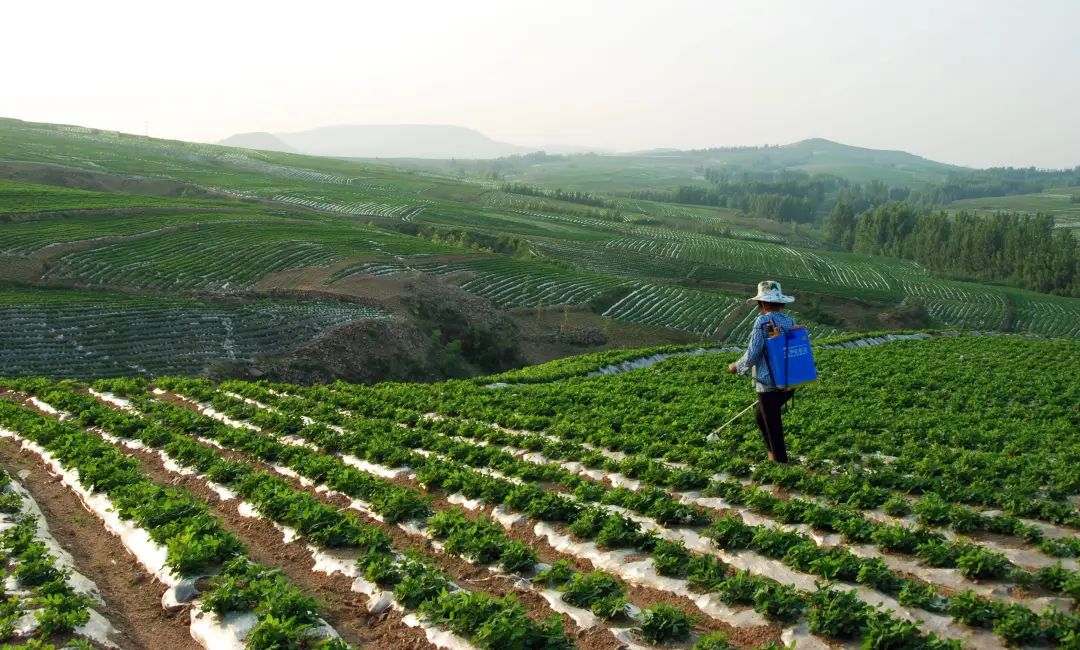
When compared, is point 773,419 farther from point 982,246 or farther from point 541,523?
point 982,246

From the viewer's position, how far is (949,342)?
30062 mm

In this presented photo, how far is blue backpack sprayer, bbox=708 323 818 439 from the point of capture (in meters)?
12.2

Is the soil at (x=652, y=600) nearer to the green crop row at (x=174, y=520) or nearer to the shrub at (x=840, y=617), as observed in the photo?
the shrub at (x=840, y=617)

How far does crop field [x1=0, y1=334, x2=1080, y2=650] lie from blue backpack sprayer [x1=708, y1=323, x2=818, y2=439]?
4.90ft

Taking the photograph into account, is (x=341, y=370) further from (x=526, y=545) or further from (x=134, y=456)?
(x=526, y=545)

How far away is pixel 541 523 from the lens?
1047cm

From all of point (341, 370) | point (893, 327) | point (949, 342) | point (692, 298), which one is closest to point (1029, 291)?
point (893, 327)

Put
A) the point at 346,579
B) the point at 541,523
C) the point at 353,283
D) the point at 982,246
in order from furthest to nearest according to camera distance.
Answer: the point at 982,246 → the point at 353,283 → the point at 541,523 → the point at 346,579

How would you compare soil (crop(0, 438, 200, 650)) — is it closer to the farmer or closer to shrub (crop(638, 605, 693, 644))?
shrub (crop(638, 605, 693, 644))

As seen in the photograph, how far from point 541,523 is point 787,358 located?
4.68m

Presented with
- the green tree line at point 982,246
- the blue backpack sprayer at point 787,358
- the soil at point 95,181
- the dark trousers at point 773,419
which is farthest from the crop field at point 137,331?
the green tree line at point 982,246

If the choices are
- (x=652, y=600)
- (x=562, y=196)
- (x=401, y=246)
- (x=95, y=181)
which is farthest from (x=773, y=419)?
(x=562, y=196)

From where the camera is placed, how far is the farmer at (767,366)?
40.3ft

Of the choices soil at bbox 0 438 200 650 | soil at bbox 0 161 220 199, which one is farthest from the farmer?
soil at bbox 0 161 220 199
